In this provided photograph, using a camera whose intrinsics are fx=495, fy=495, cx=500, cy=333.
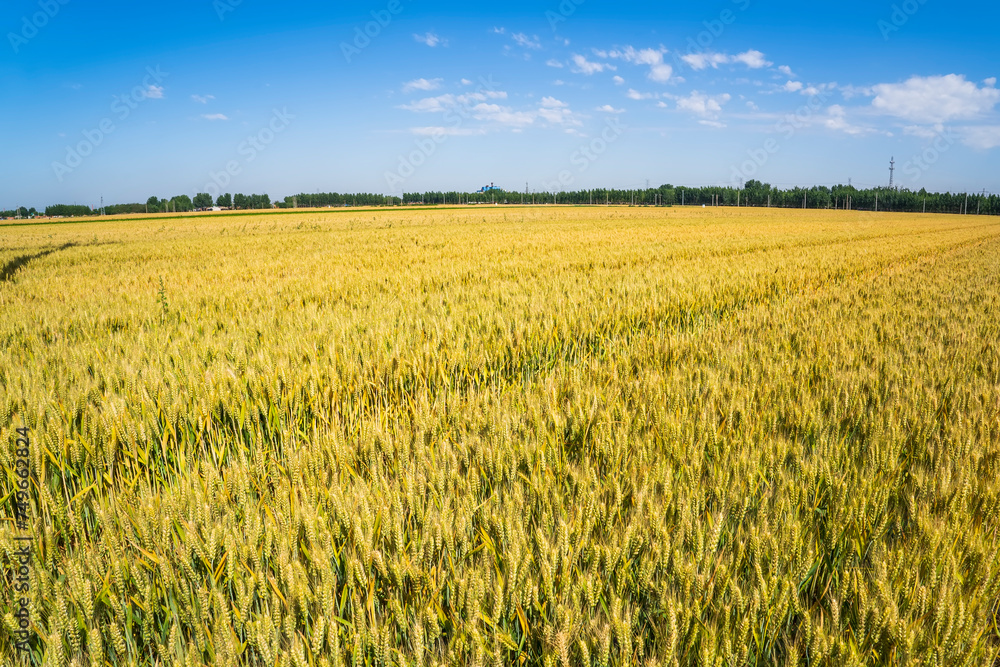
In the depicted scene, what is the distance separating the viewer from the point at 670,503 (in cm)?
139

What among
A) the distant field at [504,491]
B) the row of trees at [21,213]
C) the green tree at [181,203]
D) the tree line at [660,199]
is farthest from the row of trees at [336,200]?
the distant field at [504,491]

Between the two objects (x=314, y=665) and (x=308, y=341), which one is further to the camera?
(x=308, y=341)

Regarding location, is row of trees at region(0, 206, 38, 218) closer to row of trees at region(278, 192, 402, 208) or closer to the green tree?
the green tree

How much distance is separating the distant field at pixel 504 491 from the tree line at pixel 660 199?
11310 centimetres

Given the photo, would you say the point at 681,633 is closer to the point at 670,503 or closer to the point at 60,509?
the point at 670,503

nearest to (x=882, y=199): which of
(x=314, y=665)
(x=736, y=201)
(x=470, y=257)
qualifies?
(x=736, y=201)

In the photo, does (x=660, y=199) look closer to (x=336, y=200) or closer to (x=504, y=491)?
(x=336, y=200)

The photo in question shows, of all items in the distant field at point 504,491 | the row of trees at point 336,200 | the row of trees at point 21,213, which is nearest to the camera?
the distant field at point 504,491

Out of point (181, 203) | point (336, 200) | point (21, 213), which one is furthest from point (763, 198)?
point (21, 213)

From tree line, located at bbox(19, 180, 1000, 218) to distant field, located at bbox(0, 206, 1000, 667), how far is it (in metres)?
113

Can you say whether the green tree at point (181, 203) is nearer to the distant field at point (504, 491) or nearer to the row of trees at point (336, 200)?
the row of trees at point (336, 200)

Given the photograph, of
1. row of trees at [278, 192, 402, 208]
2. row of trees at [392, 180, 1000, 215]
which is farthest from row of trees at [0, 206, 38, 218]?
row of trees at [392, 180, 1000, 215]

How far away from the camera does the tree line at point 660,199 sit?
9381 centimetres

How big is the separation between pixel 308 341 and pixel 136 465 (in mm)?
1265
